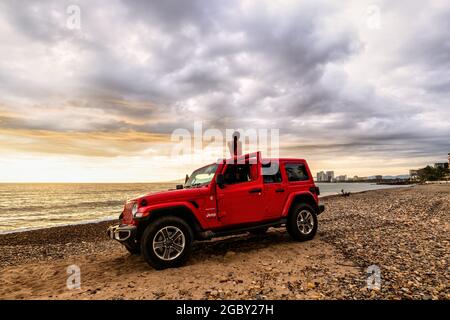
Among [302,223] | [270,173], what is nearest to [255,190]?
[270,173]

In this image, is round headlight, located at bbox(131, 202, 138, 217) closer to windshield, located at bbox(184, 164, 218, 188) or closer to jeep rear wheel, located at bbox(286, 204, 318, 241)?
windshield, located at bbox(184, 164, 218, 188)

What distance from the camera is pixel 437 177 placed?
13062 centimetres

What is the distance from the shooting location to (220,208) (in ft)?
20.9

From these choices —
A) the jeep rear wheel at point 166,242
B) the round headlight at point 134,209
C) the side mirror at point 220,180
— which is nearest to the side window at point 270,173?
the side mirror at point 220,180

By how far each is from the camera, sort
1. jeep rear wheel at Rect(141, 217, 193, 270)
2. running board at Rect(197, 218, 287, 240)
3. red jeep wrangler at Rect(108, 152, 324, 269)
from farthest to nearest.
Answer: running board at Rect(197, 218, 287, 240), red jeep wrangler at Rect(108, 152, 324, 269), jeep rear wheel at Rect(141, 217, 193, 270)

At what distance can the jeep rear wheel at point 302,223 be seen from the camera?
7594 mm

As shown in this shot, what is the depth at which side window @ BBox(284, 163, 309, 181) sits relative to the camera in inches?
312

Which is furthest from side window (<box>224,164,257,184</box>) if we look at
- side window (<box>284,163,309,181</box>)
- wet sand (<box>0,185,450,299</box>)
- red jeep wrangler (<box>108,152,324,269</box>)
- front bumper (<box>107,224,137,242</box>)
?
front bumper (<box>107,224,137,242</box>)

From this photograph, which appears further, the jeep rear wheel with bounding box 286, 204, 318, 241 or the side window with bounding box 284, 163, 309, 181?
the side window with bounding box 284, 163, 309, 181

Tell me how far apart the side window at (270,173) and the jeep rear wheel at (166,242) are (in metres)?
2.68

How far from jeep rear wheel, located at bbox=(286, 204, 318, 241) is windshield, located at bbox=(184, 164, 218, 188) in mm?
2714
